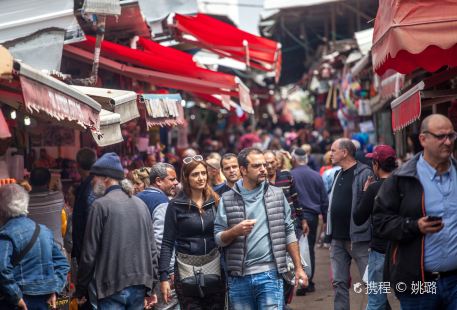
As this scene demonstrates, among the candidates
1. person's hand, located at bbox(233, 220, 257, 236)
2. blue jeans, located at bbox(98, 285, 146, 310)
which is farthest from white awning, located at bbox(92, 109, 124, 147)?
person's hand, located at bbox(233, 220, 257, 236)

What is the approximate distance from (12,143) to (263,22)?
17.4 m

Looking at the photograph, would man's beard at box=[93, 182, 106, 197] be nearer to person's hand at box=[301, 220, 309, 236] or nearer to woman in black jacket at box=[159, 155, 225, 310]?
woman in black jacket at box=[159, 155, 225, 310]

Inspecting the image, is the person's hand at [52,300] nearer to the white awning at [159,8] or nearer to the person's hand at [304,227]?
the person's hand at [304,227]

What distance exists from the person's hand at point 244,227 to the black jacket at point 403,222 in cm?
107

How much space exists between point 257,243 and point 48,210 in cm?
238

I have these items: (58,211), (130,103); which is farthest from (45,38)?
(58,211)

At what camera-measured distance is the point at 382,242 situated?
7.95m

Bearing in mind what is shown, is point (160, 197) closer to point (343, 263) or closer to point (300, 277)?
point (343, 263)

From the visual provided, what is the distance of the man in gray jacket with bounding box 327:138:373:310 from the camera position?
8.74 meters

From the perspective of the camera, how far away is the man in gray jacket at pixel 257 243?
6934 mm

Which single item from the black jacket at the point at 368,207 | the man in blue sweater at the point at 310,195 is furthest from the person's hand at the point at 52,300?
the man in blue sweater at the point at 310,195

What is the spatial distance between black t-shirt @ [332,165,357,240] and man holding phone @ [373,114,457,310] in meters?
2.91

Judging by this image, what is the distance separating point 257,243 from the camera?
22.9ft

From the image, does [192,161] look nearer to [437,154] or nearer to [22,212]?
[22,212]
